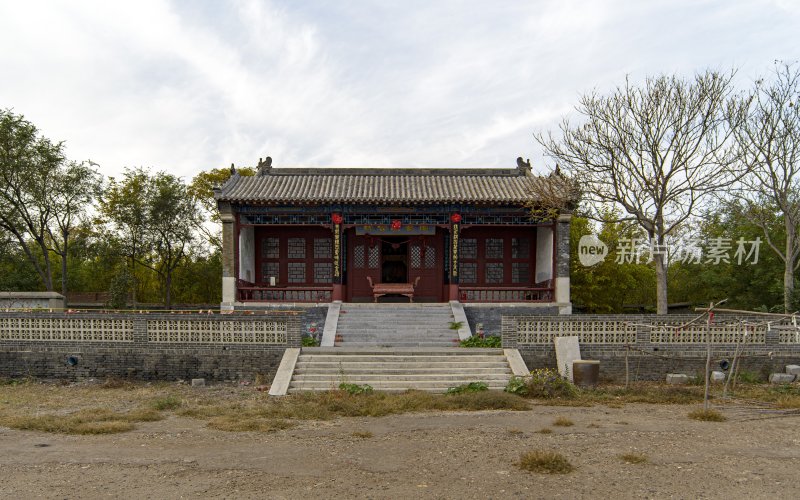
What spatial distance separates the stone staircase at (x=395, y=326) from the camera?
574 inches

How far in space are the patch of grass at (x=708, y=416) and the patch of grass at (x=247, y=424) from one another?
18.7ft

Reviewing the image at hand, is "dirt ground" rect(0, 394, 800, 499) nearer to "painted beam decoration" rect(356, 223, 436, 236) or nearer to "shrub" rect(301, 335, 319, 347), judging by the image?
"shrub" rect(301, 335, 319, 347)

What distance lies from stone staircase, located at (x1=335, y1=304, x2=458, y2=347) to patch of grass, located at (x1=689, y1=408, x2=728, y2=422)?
622 centimetres

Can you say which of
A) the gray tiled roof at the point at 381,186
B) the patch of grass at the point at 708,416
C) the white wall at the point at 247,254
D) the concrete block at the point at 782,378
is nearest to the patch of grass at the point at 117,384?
the white wall at the point at 247,254

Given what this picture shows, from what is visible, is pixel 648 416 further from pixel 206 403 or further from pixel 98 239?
pixel 98 239

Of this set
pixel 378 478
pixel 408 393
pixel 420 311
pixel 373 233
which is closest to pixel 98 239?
pixel 373 233

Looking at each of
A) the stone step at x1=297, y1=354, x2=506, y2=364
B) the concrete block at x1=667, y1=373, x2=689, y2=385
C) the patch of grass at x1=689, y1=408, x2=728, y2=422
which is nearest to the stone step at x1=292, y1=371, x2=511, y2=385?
the stone step at x1=297, y1=354, x2=506, y2=364

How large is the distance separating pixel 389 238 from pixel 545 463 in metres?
13.9

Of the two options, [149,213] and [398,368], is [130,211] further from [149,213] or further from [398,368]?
[398,368]

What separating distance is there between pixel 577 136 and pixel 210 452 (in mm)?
12733

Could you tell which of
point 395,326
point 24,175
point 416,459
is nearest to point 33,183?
point 24,175

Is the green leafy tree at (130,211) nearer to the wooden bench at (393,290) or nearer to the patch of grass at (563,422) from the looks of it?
the wooden bench at (393,290)

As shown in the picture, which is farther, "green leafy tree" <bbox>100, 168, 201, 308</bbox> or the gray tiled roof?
"green leafy tree" <bbox>100, 168, 201, 308</bbox>

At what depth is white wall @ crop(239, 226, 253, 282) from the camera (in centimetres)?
1847
